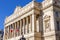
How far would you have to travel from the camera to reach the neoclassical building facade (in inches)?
1101

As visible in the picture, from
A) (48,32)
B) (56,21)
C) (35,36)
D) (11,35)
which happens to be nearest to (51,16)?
(56,21)

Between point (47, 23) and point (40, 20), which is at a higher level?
point (40, 20)

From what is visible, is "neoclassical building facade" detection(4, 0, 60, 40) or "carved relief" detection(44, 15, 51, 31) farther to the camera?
"carved relief" detection(44, 15, 51, 31)

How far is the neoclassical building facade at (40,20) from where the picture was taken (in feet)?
91.7

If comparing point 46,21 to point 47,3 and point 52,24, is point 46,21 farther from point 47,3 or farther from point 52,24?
point 47,3

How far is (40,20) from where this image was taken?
102 feet

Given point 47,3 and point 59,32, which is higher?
point 47,3

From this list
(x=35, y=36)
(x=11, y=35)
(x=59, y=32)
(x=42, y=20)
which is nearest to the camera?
(x=59, y=32)

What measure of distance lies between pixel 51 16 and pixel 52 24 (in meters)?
1.82

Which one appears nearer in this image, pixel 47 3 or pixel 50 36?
pixel 50 36

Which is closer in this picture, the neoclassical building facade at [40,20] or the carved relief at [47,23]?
the neoclassical building facade at [40,20]

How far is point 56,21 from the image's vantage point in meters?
28.3

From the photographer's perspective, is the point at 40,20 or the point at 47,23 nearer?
the point at 47,23

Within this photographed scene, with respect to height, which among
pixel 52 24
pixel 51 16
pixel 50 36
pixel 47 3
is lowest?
pixel 50 36
